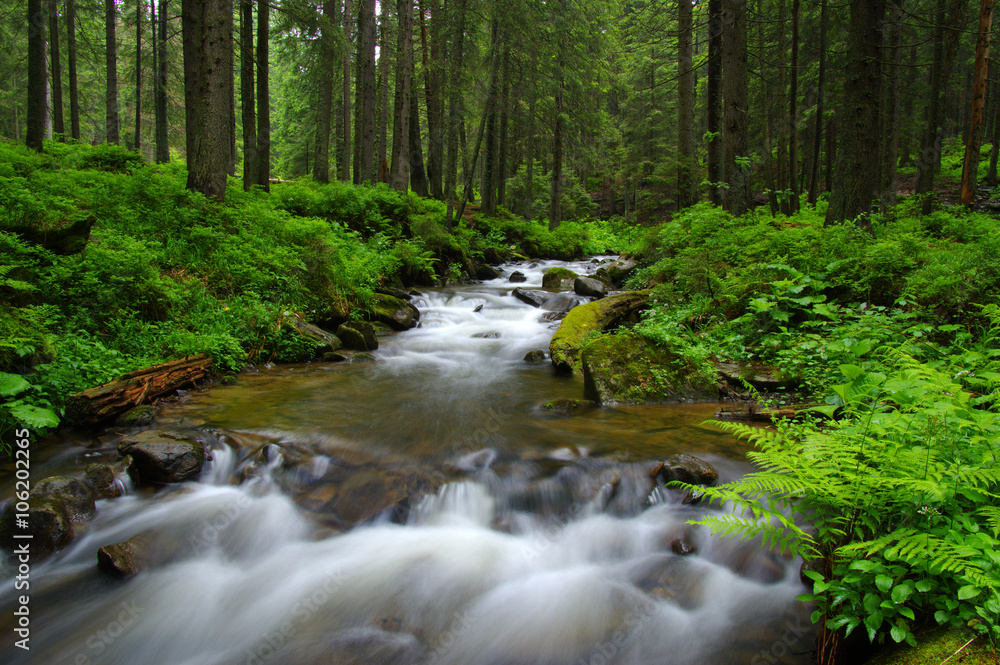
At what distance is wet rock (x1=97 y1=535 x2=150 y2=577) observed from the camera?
369 centimetres

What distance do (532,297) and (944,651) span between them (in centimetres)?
1136

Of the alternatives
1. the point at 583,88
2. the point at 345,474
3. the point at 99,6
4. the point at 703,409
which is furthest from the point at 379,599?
the point at 99,6

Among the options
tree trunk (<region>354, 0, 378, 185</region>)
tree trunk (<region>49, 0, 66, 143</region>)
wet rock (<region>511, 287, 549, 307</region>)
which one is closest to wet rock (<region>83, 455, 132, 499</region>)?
wet rock (<region>511, 287, 549, 307</region>)

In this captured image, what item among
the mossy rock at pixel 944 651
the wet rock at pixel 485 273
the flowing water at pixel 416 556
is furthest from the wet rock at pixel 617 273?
the mossy rock at pixel 944 651

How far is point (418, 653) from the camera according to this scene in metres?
3.20

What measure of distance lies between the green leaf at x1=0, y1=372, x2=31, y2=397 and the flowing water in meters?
0.61

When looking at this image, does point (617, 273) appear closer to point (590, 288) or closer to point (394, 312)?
point (590, 288)

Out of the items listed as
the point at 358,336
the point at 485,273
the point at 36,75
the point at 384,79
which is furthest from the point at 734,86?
Result: the point at 36,75

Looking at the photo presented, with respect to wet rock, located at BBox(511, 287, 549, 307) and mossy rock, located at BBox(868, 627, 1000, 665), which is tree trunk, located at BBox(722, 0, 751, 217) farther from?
mossy rock, located at BBox(868, 627, 1000, 665)

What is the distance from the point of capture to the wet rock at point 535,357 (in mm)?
9117

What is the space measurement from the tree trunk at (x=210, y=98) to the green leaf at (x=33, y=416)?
7.18 metres

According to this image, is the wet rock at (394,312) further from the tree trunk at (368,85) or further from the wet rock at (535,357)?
the tree trunk at (368,85)

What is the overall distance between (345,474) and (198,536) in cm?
127

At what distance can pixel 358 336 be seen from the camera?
9.37m
